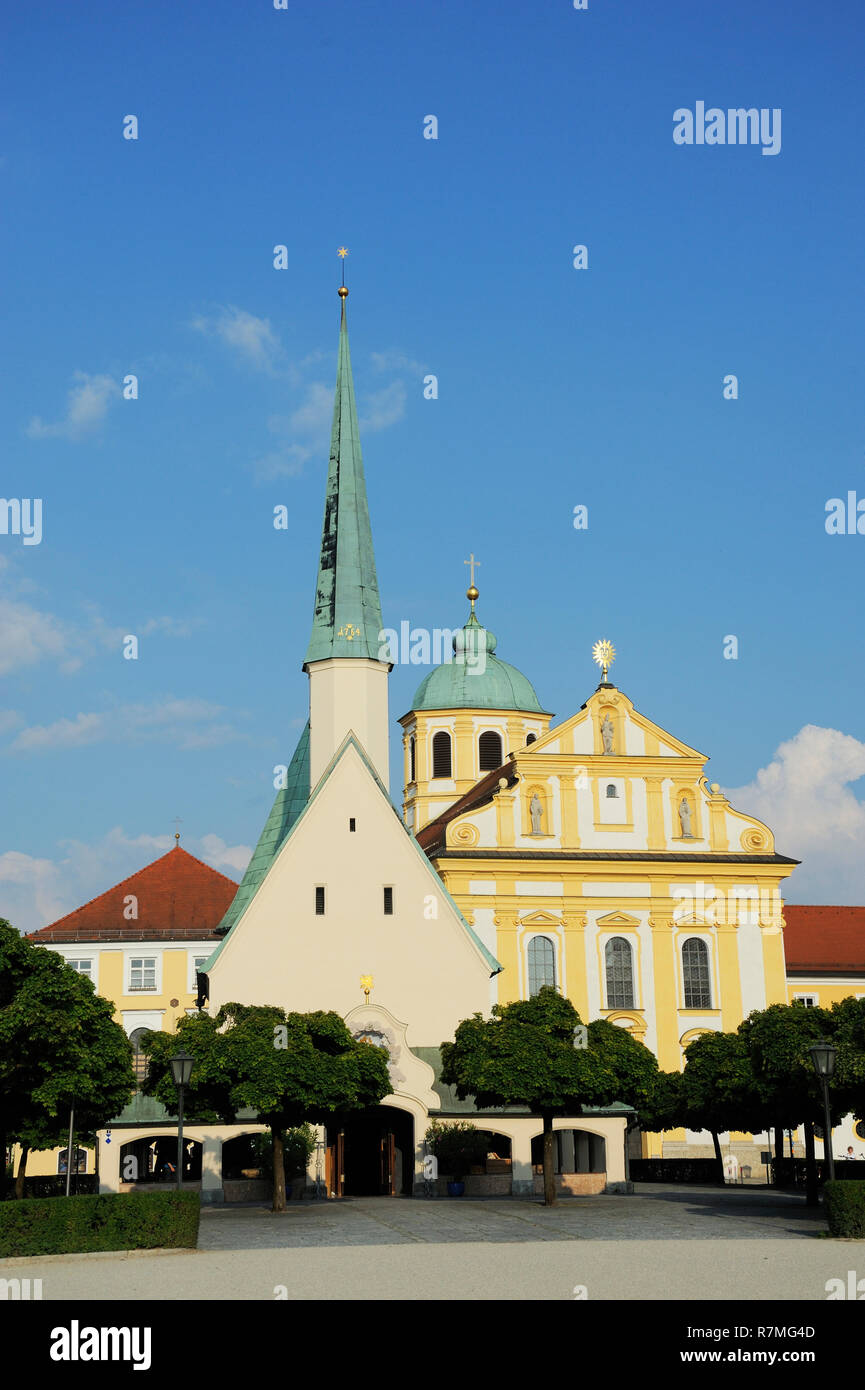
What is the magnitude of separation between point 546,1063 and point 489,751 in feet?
169

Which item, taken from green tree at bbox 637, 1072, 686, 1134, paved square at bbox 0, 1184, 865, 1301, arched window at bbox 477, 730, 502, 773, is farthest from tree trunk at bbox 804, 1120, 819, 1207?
arched window at bbox 477, 730, 502, 773

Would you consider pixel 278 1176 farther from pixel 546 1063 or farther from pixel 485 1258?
pixel 485 1258

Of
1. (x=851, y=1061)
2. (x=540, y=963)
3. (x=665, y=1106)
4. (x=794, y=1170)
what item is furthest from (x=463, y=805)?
(x=851, y=1061)

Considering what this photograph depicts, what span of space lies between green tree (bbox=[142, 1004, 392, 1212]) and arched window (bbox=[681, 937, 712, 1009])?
29.5m

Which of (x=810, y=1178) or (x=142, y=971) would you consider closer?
(x=810, y=1178)

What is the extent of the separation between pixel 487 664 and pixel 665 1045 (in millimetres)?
32081

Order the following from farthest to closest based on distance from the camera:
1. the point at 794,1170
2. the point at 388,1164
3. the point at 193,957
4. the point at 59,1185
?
the point at 193,957 < the point at 59,1185 < the point at 794,1170 < the point at 388,1164

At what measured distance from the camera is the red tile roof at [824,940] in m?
75.0

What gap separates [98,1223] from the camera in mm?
25469

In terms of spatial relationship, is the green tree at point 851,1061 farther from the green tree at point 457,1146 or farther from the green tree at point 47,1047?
the green tree at point 47,1047

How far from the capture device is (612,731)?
66.4 m
